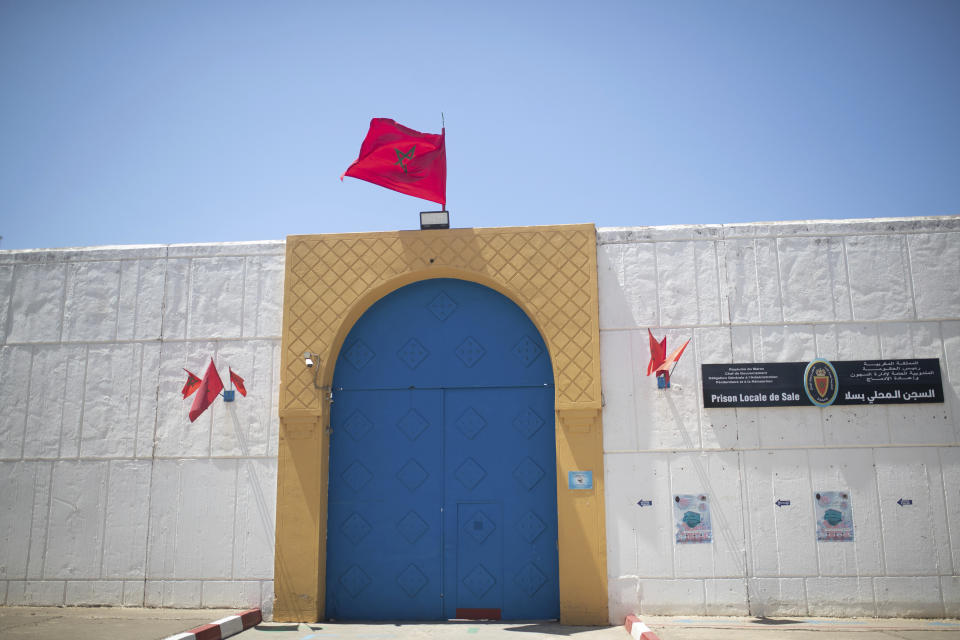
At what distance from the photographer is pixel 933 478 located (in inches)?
313

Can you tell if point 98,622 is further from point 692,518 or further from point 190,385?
point 692,518

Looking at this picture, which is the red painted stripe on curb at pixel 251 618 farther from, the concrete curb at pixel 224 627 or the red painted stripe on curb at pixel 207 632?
the red painted stripe on curb at pixel 207 632

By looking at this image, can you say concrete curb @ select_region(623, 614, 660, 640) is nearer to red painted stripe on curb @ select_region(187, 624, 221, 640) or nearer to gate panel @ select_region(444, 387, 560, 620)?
gate panel @ select_region(444, 387, 560, 620)

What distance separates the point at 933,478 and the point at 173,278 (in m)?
9.83

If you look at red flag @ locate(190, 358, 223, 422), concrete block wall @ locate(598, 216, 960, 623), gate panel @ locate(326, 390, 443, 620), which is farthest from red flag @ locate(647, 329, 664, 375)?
red flag @ locate(190, 358, 223, 422)

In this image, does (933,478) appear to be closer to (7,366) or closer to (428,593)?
(428,593)

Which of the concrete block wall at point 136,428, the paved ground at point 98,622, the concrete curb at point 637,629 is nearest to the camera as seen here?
the concrete curb at point 637,629

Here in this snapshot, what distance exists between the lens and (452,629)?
7.65 meters

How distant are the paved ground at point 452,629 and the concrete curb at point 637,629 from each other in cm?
10

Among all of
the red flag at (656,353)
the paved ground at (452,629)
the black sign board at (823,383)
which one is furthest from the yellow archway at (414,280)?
the black sign board at (823,383)

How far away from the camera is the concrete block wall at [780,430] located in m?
7.83

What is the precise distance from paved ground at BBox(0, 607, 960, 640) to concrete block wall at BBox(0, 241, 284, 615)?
482 millimetres

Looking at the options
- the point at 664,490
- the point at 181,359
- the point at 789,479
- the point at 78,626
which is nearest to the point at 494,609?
the point at 664,490

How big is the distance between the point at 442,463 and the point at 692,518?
308cm
